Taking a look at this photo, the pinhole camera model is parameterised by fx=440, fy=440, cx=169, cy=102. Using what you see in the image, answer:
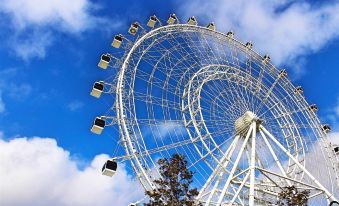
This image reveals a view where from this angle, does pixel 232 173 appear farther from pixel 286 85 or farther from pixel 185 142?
pixel 286 85

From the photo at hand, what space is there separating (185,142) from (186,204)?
841cm

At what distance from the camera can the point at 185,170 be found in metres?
20.2

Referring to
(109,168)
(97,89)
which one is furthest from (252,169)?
(97,89)

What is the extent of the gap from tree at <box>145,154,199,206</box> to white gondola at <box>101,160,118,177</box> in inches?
123

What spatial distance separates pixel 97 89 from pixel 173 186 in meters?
9.41

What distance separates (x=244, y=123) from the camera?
28797mm

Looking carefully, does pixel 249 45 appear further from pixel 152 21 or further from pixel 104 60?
pixel 104 60

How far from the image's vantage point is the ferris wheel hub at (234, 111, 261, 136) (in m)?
28.7

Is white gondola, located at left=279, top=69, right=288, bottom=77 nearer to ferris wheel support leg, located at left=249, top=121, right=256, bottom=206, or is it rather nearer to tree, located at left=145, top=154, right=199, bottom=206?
ferris wheel support leg, located at left=249, top=121, right=256, bottom=206

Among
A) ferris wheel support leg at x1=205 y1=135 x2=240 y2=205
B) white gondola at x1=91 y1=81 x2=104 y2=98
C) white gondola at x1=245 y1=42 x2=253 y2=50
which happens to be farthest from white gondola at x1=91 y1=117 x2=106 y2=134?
white gondola at x1=245 y1=42 x2=253 y2=50

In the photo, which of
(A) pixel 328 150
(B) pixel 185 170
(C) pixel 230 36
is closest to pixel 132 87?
(B) pixel 185 170

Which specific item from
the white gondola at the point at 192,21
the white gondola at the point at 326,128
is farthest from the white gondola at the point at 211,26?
the white gondola at the point at 326,128

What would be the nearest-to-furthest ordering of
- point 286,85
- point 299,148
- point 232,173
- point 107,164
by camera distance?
point 107,164, point 232,173, point 299,148, point 286,85

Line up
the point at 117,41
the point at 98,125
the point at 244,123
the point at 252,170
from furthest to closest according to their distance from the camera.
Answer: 1. the point at 117,41
2. the point at 244,123
3. the point at 252,170
4. the point at 98,125
